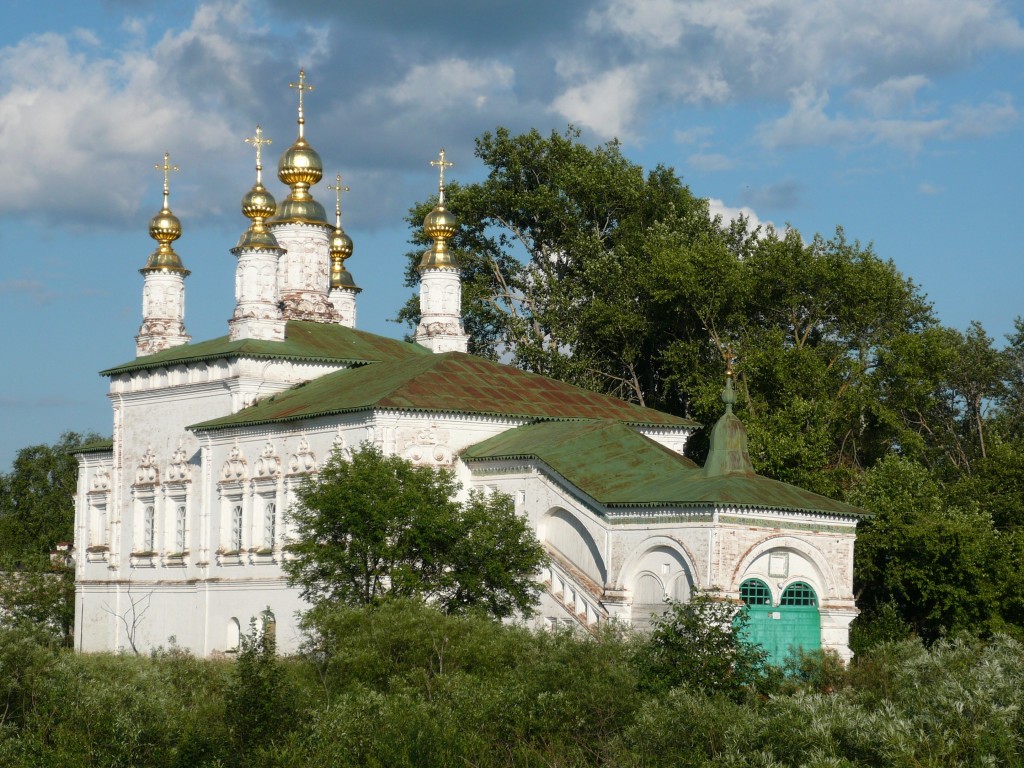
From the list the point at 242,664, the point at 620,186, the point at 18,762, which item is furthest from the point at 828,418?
the point at 18,762

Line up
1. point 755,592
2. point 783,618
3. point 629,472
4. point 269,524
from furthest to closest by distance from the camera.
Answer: point 269,524
point 629,472
point 783,618
point 755,592

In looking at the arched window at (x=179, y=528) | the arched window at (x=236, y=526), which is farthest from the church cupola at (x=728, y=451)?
the arched window at (x=179, y=528)

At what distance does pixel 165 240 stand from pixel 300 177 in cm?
404

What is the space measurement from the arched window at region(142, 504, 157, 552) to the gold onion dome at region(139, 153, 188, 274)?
6659 mm

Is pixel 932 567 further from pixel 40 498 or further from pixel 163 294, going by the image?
pixel 40 498

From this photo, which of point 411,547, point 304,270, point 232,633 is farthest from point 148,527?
point 411,547

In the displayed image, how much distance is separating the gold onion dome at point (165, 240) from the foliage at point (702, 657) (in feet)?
72.4

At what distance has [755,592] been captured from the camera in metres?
26.2

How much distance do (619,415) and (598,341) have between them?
11.4 m

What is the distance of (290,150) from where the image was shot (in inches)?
1590

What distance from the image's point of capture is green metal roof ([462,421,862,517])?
25.9 m

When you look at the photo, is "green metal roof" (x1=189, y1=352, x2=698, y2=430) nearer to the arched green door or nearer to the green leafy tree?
the green leafy tree

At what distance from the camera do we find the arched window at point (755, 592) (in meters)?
26.0

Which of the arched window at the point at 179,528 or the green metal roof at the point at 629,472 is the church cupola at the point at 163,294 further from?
the green metal roof at the point at 629,472
